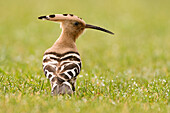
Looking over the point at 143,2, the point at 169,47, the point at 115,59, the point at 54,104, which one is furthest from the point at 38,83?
the point at 143,2

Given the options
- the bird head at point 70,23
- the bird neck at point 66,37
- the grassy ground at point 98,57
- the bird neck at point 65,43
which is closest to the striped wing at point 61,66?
the bird neck at point 65,43

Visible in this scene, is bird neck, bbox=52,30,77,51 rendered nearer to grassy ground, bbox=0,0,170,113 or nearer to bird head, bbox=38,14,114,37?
bird head, bbox=38,14,114,37

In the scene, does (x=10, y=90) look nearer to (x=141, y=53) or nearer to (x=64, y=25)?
(x=64, y=25)

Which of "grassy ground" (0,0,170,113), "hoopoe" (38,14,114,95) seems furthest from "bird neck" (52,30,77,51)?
"grassy ground" (0,0,170,113)

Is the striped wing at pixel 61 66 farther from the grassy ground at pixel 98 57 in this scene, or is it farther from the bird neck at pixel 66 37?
the bird neck at pixel 66 37

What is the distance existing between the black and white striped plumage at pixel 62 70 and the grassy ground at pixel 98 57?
7.1 inches

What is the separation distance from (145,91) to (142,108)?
109cm

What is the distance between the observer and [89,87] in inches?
240

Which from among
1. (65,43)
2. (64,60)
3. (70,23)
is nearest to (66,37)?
(65,43)

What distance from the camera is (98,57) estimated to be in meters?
10.1

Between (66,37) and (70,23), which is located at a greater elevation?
(70,23)

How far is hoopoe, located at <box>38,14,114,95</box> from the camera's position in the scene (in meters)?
5.09

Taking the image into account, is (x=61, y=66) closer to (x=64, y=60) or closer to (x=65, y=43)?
(x=64, y=60)

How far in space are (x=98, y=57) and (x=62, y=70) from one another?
16.6 ft
